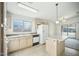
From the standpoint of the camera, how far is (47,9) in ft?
6.54

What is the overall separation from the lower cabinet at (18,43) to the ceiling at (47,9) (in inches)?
21.7

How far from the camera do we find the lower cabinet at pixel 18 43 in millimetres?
1926

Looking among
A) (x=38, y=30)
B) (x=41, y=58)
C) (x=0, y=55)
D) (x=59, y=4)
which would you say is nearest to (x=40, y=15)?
(x=38, y=30)

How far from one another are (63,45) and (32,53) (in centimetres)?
69

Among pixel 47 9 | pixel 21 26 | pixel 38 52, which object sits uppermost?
pixel 47 9

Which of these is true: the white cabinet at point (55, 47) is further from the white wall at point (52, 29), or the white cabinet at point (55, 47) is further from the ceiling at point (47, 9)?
the ceiling at point (47, 9)

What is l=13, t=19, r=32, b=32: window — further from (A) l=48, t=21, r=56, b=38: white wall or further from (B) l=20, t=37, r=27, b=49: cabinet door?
(A) l=48, t=21, r=56, b=38: white wall

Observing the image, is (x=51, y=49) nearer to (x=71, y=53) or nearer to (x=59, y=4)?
(x=71, y=53)

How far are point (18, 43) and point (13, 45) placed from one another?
111 millimetres

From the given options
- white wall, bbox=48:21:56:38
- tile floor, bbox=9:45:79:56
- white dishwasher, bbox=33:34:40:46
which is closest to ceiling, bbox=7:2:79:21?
white wall, bbox=48:21:56:38

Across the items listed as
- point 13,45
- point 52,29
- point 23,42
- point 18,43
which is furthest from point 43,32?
point 13,45

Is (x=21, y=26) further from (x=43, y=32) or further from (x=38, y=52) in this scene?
(x=38, y=52)

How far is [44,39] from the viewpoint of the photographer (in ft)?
6.69

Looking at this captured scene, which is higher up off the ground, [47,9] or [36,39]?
[47,9]
